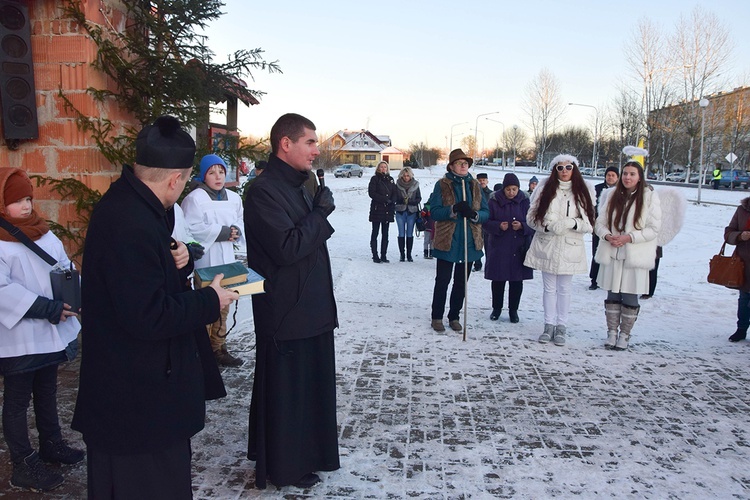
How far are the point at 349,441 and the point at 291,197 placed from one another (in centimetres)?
184

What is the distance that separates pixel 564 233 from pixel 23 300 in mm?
5110

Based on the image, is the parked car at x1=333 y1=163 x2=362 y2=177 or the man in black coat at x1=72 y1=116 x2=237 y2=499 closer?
the man in black coat at x1=72 y1=116 x2=237 y2=499

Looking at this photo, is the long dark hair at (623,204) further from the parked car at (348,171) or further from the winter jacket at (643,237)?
the parked car at (348,171)

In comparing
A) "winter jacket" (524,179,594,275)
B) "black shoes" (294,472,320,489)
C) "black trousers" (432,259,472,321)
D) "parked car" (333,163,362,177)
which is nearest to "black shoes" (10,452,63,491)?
"black shoes" (294,472,320,489)

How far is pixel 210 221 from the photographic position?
5004 millimetres

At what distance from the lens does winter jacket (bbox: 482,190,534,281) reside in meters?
6.89

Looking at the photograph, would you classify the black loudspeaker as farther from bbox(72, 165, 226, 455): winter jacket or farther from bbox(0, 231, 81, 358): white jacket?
bbox(72, 165, 226, 455): winter jacket

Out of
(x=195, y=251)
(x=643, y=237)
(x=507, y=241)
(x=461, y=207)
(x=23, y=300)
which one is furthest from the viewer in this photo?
(x=507, y=241)

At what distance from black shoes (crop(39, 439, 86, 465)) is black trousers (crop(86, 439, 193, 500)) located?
1.49 meters

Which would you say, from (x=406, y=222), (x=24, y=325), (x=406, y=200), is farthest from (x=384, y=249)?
(x=24, y=325)

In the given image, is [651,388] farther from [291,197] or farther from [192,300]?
[192,300]

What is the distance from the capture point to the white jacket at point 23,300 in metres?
3.10

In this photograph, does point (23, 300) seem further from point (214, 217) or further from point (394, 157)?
point (394, 157)

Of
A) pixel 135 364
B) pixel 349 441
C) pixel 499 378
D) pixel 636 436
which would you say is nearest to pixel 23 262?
pixel 135 364
